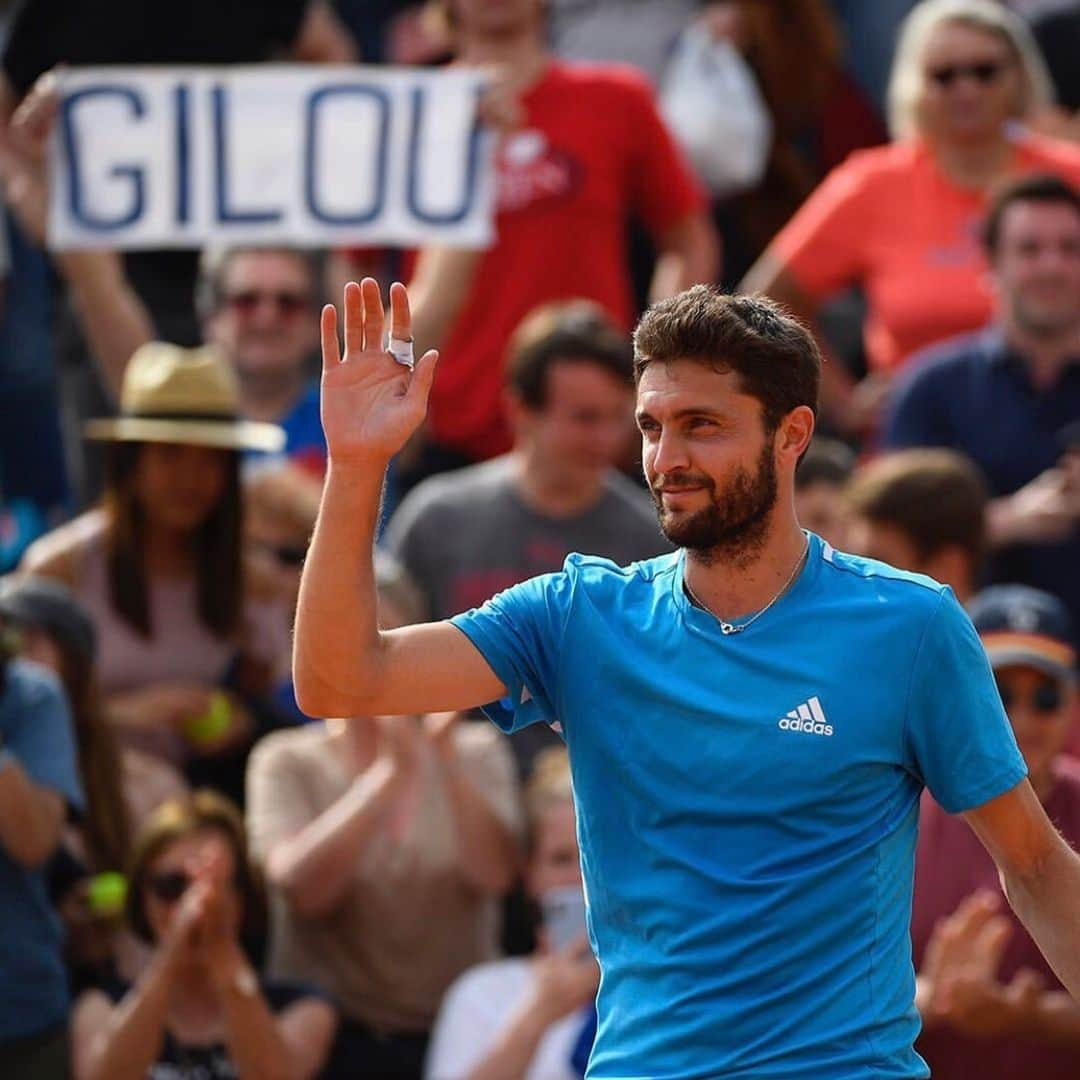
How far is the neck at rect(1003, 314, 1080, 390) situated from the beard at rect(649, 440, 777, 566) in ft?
15.1

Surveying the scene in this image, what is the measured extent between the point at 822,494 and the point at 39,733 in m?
2.88

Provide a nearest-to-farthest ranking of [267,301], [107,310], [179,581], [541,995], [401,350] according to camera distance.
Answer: [401,350] → [541,995] → [179,581] → [107,310] → [267,301]

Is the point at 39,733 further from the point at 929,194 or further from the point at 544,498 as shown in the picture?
the point at 929,194

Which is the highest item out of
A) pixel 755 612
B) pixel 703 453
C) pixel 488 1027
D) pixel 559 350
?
pixel 703 453

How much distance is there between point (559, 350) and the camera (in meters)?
8.41

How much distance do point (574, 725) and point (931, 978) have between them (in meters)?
2.26

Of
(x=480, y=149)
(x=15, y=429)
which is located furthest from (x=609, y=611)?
(x=15, y=429)

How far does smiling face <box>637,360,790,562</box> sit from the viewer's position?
4109 millimetres

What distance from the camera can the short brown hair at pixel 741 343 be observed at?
4133 mm

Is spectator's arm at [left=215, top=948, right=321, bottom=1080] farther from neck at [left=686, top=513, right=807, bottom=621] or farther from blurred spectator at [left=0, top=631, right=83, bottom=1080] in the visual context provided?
neck at [left=686, top=513, right=807, bottom=621]

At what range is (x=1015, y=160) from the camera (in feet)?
31.0

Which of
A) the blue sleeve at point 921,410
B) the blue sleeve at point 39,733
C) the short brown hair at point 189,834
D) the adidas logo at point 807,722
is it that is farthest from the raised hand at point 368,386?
the blue sleeve at point 921,410

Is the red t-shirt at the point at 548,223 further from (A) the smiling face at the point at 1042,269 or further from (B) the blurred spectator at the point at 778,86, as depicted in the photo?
(A) the smiling face at the point at 1042,269

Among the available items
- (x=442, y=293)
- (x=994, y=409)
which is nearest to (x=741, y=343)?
(x=994, y=409)
